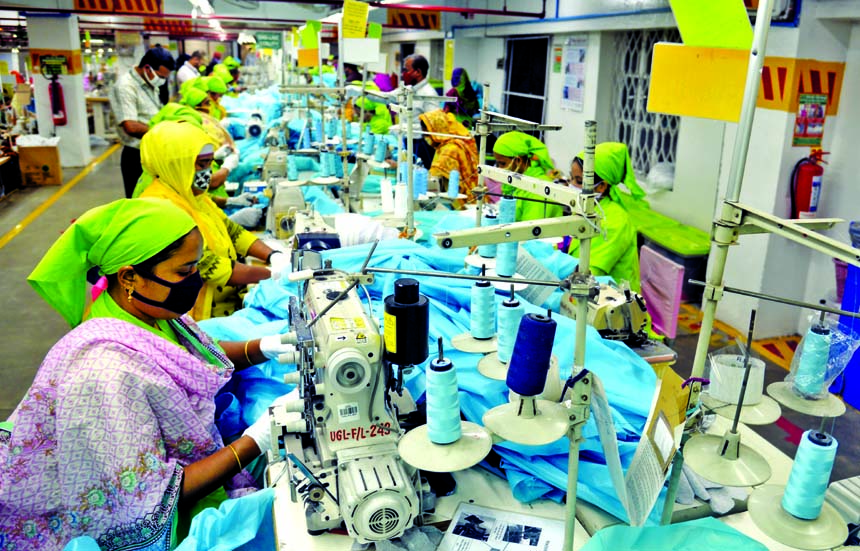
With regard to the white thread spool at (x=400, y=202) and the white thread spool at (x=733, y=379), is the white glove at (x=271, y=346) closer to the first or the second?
the white thread spool at (x=733, y=379)

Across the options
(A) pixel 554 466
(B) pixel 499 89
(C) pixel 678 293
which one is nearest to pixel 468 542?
(A) pixel 554 466

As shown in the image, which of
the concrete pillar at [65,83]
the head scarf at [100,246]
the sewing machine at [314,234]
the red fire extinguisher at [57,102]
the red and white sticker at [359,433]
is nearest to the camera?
the red and white sticker at [359,433]

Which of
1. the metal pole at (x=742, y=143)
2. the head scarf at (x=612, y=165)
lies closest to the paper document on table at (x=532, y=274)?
the metal pole at (x=742, y=143)

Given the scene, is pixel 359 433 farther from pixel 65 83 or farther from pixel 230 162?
pixel 65 83

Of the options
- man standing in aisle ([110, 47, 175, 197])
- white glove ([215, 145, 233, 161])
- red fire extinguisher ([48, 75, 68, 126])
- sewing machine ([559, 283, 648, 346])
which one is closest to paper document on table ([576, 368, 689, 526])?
sewing machine ([559, 283, 648, 346])

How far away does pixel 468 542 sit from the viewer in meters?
1.46

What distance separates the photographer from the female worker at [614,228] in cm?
311

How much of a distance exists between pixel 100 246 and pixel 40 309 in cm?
422

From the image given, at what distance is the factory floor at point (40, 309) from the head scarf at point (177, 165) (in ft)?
6.04

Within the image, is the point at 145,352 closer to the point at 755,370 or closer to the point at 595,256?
the point at 755,370

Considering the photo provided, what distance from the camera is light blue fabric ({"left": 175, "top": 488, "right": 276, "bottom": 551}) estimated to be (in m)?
1.46

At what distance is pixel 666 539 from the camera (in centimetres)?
124

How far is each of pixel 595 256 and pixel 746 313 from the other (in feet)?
7.22

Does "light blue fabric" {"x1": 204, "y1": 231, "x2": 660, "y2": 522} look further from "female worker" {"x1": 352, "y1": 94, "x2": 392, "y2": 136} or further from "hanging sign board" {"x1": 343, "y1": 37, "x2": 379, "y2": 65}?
"female worker" {"x1": 352, "y1": 94, "x2": 392, "y2": 136}
